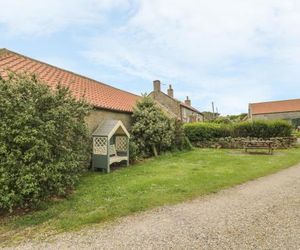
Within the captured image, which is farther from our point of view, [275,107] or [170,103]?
[275,107]

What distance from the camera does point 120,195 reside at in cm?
757

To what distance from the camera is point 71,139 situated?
8.16m

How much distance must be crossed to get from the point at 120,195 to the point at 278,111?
50.8 meters

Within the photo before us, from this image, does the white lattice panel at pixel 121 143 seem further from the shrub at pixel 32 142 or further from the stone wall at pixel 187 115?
the stone wall at pixel 187 115

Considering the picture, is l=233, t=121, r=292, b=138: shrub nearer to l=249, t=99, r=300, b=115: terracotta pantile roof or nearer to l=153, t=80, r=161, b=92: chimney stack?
l=153, t=80, r=161, b=92: chimney stack

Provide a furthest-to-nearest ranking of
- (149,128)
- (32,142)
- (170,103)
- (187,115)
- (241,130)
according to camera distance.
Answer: (187,115) < (170,103) < (241,130) < (149,128) < (32,142)

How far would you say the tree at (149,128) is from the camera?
16.1 meters

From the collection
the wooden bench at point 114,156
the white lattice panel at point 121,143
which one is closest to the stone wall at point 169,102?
the white lattice panel at point 121,143

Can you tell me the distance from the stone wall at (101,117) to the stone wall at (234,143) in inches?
370

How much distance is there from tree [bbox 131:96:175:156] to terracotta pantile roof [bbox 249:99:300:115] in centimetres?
4079

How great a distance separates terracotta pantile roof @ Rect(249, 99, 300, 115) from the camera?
5106cm

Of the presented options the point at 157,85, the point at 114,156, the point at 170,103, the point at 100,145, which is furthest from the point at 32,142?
the point at 157,85

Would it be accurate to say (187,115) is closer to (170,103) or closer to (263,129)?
(170,103)

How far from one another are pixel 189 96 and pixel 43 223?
1701 inches
